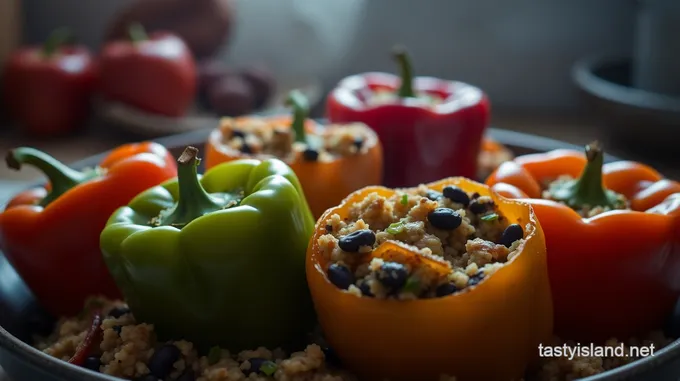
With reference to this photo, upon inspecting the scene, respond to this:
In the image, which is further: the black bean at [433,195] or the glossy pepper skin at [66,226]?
the glossy pepper skin at [66,226]

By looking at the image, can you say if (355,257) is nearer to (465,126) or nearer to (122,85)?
(465,126)

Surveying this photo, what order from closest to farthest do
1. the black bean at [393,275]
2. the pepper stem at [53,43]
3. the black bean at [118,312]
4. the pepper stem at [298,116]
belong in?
1. the black bean at [393,275]
2. the black bean at [118,312]
3. the pepper stem at [298,116]
4. the pepper stem at [53,43]

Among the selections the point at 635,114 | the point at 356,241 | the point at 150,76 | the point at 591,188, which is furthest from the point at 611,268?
the point at 150,76

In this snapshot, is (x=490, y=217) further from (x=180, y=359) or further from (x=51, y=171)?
(x=51, y=171)

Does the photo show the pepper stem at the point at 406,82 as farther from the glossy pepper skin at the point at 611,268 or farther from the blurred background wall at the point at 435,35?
the blurred background wall at the point at 435,35

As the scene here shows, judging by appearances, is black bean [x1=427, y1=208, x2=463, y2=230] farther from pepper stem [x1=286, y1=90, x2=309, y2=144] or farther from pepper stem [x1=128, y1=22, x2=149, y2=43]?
pepper stem [x1=128, y1=22, x2=149, y2=43]

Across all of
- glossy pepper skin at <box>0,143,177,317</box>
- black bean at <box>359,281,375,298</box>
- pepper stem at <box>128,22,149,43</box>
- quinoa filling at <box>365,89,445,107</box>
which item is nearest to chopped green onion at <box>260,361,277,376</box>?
black bean at <box>359,281,375,298</box>

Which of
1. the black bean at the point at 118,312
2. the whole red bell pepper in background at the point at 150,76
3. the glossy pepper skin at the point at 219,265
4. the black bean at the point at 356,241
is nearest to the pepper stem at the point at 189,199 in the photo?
the glossy pepper skin at the point at 219,265
